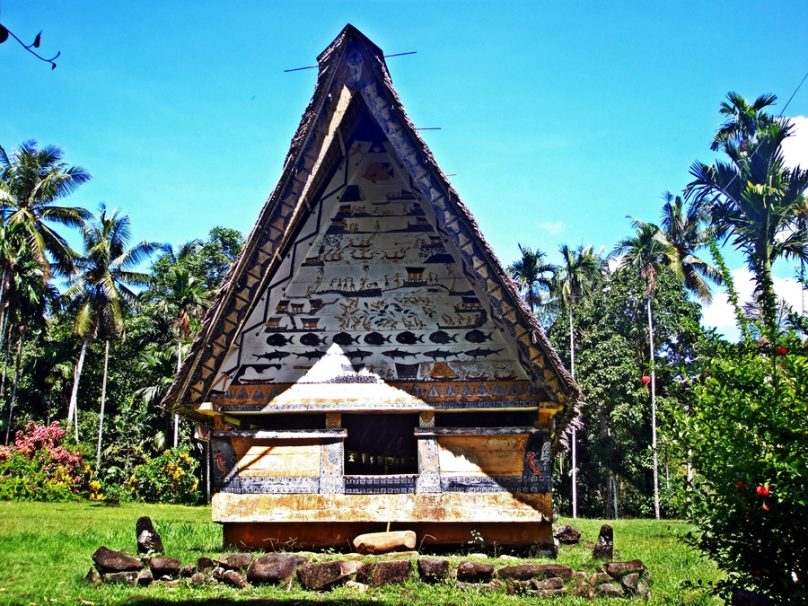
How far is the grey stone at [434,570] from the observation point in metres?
6.80

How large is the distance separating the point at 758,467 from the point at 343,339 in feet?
16.9

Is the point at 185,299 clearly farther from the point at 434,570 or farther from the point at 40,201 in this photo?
the point at 434,570

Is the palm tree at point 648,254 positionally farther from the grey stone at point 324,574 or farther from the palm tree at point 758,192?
the grey stone at point 324,574

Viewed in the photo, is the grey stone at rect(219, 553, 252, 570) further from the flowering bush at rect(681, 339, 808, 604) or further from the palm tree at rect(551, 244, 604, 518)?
the palm tree at rect(551, 244, 604, 518)

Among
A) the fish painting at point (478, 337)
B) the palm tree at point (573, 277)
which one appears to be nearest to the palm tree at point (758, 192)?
the fish painting at point (478, 337)

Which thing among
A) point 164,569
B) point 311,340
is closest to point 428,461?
point 311,340

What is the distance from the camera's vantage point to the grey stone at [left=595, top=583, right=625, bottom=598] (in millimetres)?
6656

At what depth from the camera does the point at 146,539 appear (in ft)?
25.1

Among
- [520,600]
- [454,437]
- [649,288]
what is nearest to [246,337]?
[454,437]

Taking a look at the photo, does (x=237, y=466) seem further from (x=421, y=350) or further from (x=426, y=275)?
(x=426, y=275)

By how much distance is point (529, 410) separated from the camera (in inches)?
332

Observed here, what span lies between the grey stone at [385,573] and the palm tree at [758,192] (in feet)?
45.6

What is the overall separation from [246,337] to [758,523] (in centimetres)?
622

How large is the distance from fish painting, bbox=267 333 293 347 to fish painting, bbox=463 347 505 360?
238 cm
